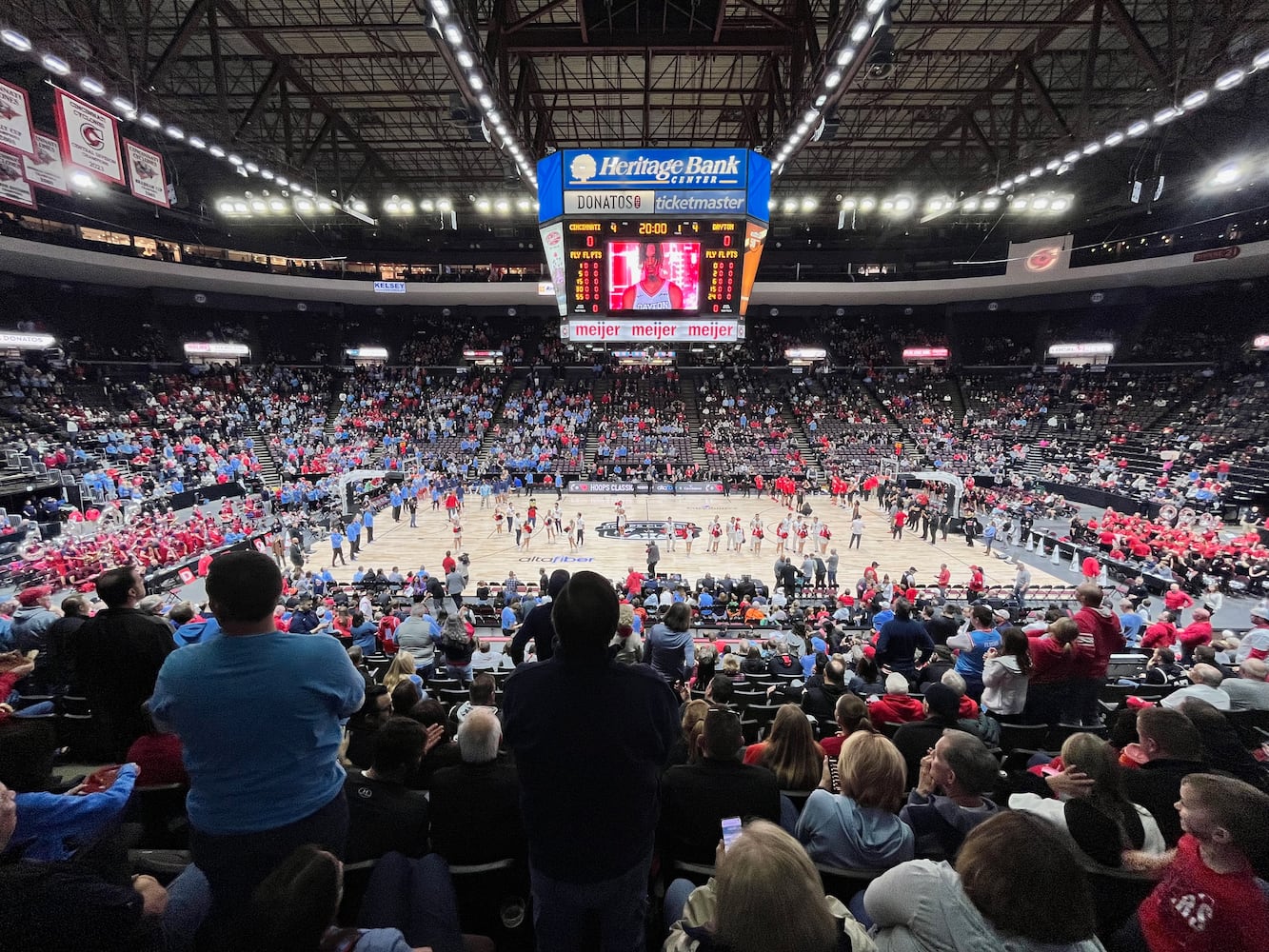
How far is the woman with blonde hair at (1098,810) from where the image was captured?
8.02ft

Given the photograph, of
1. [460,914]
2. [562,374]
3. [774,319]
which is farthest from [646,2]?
[774,319]

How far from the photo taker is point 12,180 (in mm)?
15609

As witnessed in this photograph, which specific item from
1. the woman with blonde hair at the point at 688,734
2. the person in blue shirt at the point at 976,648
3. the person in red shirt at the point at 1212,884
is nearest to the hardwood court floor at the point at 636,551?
the person in blue shirt at the point at 976,648

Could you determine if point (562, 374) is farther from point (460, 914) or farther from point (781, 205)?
point (460, 914)

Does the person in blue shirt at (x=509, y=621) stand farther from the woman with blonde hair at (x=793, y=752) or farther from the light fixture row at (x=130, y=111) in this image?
the light fixture row at (x=130, y=111)

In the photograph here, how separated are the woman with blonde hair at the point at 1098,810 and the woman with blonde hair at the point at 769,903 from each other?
1630 mm

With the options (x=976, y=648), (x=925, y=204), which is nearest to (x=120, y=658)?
(x=976, y=648)

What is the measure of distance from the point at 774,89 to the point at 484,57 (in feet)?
31.9

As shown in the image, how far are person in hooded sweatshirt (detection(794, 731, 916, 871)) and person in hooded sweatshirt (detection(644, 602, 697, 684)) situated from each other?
324 cm

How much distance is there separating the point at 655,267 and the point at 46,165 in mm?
15476

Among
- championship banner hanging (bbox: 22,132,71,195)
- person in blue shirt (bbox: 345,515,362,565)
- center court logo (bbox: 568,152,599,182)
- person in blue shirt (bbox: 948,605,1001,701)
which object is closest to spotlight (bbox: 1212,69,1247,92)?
center court logo (bbox: 568,152,599,182)

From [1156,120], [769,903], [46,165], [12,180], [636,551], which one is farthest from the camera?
[636,551]

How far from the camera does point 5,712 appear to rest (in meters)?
3.32

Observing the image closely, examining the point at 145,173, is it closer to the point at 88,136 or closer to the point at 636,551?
the point at 88,136
